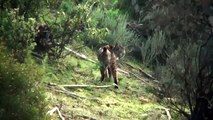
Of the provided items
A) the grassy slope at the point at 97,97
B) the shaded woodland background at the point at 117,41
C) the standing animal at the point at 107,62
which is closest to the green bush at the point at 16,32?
the shaded woodland background at the point at 117,41

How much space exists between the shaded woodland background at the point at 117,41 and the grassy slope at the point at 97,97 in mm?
255

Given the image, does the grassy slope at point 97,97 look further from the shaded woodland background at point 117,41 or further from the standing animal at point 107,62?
the shaded woodland background at point 117,41

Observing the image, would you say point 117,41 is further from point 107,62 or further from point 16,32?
point 16,32

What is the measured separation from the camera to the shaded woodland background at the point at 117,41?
181 inches

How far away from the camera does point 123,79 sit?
8305 mm

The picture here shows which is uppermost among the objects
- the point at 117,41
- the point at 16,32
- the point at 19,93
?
the point at 16,32

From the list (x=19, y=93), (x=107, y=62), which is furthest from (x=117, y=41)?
(x=19, y=93)

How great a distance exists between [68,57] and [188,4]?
305 cm

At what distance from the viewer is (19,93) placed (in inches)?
178

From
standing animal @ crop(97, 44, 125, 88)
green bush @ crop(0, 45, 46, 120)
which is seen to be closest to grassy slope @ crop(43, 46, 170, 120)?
standing animal @ crop(97, 44, 125, 88)

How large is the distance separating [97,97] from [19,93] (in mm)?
2494

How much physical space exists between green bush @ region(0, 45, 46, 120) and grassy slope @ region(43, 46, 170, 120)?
2.86 ft

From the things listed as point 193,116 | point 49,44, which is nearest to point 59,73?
point 49,44

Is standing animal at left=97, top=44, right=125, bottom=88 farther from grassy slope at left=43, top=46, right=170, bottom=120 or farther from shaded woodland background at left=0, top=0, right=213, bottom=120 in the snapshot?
shaded woodland background at left=0, top=0, right=213, bottom=120
